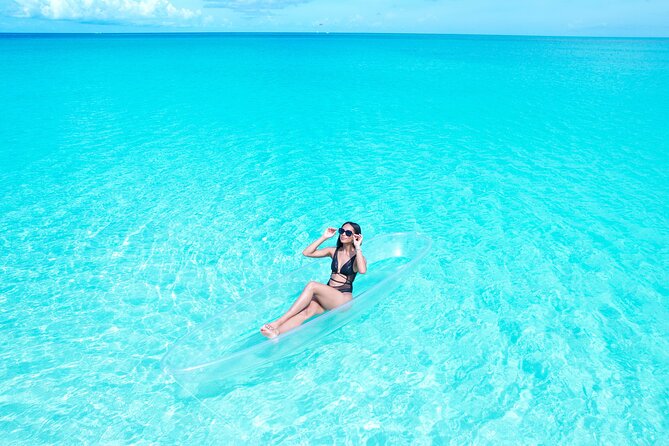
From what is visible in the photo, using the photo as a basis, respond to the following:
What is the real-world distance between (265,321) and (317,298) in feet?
2.25

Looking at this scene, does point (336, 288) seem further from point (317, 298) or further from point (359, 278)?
point (359, 278)

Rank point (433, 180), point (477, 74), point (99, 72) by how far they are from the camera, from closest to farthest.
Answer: point (433, 180) → point (99, 72) → point (477, 74)

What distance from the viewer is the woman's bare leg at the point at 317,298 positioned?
13.9 feet

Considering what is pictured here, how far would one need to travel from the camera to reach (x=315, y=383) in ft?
13.5

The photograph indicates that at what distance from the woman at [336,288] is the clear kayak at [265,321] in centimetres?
10

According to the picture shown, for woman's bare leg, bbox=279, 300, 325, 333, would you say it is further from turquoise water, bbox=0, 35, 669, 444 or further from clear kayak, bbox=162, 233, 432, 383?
turquoise water, bbox=0, 35, 669, 444

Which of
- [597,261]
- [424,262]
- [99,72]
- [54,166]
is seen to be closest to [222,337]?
[424,262]

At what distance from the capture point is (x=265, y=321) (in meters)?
4.69

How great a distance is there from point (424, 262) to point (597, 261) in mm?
2248

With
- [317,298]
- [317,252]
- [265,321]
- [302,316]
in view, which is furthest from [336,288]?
[265,321]

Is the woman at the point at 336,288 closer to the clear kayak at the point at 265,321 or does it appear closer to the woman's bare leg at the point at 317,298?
the woman's bare leg at the point at 317,298

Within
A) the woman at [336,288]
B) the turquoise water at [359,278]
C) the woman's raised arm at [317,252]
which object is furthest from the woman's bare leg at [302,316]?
the woman's raised arm at [317,252]

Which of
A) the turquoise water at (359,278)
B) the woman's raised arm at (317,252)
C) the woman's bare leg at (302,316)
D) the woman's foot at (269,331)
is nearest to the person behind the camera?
the turquoise water at (359,278)

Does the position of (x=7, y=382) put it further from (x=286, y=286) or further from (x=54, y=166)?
(x=54, y=166)
